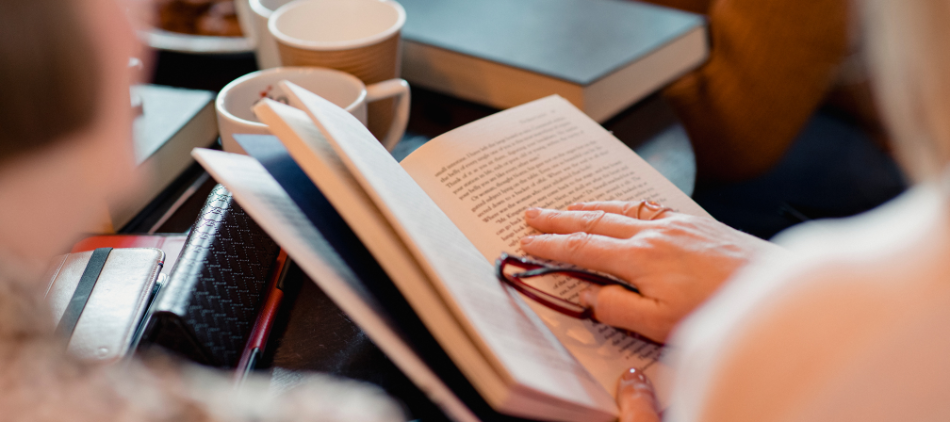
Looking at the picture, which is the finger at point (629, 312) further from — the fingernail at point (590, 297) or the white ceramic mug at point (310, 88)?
the white ceramic mug at point (310, 88)

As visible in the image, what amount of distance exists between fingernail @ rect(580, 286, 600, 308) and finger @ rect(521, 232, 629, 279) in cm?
2

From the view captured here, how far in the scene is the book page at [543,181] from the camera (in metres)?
0.44

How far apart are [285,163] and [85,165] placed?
0.14 metres

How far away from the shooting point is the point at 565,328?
44cm

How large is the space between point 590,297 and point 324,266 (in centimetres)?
21

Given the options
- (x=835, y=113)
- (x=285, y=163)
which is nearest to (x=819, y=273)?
(x=285, y=163)

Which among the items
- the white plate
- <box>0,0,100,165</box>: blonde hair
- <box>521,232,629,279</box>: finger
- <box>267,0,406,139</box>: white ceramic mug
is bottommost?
the white plate

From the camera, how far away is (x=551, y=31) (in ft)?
2.61

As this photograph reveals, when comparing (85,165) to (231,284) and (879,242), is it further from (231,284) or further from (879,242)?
(879,242)

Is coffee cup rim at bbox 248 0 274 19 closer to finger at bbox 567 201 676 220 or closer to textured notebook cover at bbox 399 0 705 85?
textured notebook cover at bbox 399 0 705 85

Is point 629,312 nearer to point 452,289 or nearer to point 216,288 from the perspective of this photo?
point 452,289

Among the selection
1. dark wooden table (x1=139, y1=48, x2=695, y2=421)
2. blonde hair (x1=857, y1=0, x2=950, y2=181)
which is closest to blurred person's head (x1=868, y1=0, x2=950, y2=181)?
blonde hair (x1=857, y1=0, x2=950, y2=181)

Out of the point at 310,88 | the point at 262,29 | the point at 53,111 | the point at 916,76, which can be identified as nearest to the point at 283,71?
the point at 310,88

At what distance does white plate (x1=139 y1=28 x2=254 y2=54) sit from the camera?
0.81m
